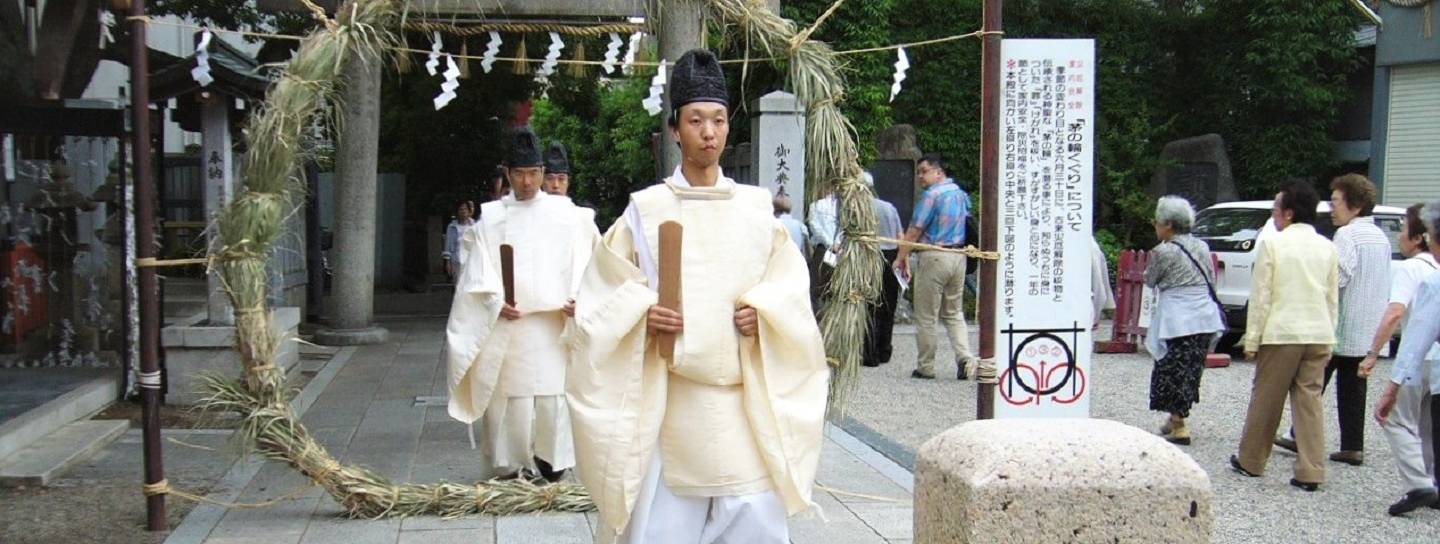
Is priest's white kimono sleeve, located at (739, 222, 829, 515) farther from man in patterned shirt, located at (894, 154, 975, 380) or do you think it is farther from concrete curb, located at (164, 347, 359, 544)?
man in patterned shirt, located at (894, 154, 975, 380)

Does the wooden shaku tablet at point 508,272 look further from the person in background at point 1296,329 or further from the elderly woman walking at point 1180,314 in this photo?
the elderly woman walking at point 1180,314

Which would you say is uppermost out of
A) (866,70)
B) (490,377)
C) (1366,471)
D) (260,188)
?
(866,70)

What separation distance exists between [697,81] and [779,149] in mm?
8191

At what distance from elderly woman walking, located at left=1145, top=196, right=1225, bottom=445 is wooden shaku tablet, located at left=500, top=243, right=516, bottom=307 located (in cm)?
416

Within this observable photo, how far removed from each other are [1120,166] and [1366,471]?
44.0ft

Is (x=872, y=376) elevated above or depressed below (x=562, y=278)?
below

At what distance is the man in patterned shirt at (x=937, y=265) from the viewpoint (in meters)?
10.2

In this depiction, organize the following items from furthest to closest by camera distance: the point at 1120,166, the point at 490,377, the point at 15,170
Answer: the point at 1120,166 → the point at 15,170 → the point at 490,377

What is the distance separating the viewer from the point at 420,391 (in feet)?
32.4

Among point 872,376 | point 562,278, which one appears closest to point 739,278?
point 562,278

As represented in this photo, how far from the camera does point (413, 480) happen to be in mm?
6691

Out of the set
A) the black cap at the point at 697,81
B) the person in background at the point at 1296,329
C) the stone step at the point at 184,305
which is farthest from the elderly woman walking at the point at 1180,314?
the stone step at the point at 184,305

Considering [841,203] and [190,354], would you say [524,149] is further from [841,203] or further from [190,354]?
[190,354]

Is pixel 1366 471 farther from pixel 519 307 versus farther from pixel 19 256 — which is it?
pixel 19 256
